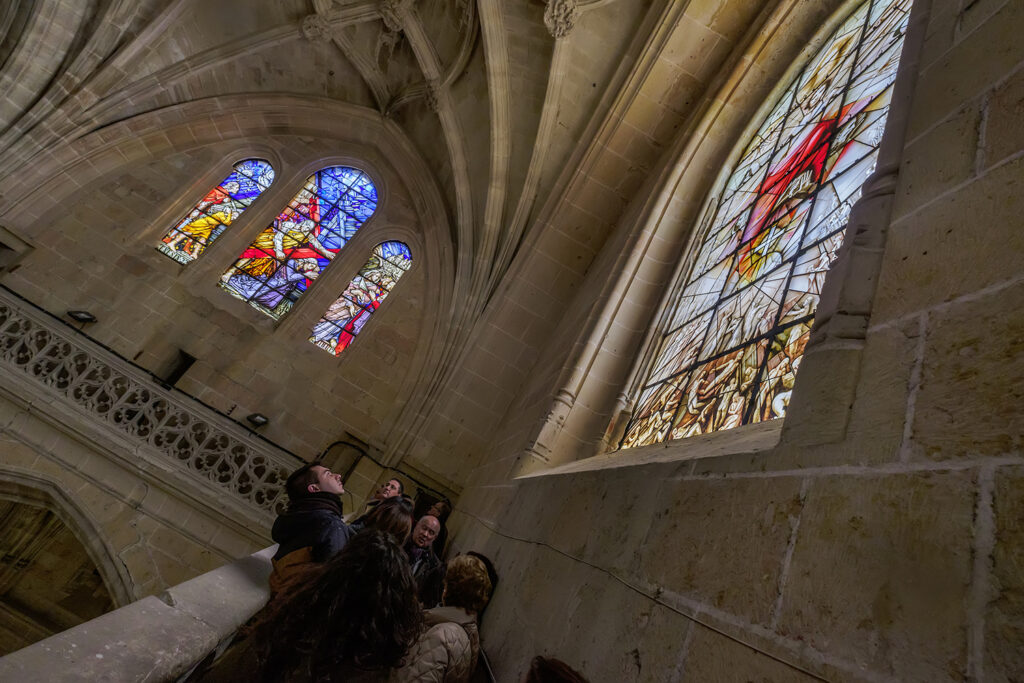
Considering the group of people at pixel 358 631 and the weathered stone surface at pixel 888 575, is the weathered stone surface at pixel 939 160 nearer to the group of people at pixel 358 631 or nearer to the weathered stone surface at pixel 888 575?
the weathered stone surface at pixel 888 575

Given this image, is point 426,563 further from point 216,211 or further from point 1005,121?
point 216,211

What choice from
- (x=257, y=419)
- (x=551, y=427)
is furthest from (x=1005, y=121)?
(x=257, y=419)

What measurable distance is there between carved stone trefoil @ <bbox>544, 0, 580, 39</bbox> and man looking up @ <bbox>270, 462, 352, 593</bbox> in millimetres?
5862

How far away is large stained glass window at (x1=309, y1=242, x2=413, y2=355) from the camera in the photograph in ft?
27.3

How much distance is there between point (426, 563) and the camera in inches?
120

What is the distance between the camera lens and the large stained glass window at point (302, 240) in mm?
8281

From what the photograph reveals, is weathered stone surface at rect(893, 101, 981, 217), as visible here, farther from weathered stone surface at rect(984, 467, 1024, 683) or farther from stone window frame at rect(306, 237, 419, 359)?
stone window frame at rect(306, 237, 419, 359)

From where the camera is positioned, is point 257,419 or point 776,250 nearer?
point 776,250

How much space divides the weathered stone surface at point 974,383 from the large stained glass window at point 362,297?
8.19m

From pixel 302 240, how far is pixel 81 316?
3243mm

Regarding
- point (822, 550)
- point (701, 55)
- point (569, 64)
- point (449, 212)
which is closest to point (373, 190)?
point (449, 212)

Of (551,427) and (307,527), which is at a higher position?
(551,427)

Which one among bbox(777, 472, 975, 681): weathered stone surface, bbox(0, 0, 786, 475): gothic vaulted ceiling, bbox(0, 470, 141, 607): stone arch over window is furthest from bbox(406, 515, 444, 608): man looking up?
bbox(0, 470, 141, 607): stone arch over window

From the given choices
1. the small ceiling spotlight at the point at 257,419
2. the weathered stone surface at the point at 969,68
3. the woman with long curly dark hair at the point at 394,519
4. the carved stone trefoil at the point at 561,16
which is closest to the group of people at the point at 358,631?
the woman with long curly dark hair at the point at 394,519
